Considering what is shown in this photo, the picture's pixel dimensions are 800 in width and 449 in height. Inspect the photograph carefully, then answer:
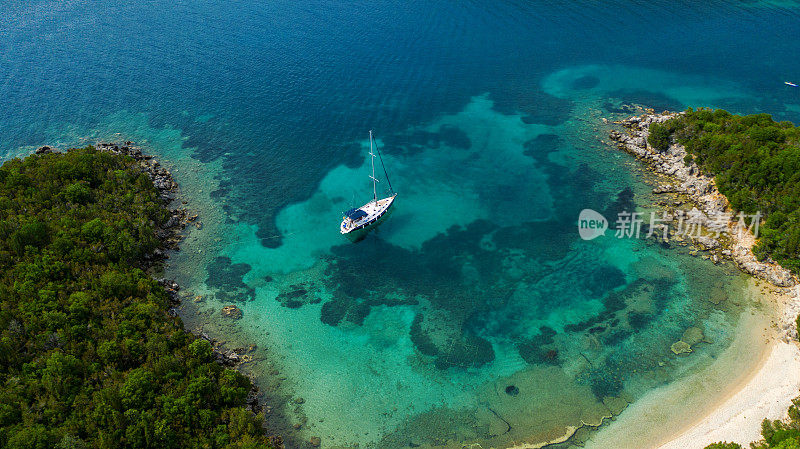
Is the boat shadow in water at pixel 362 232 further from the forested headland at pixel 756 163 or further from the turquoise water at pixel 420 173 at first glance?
the forested headland at pixel 756 163

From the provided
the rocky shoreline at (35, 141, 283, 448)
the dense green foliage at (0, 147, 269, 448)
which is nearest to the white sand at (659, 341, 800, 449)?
the rocky shoreline at (35, 141, 283, 448)

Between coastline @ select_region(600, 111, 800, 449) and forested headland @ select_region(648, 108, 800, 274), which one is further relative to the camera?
forested headland @ select_region(648, 108, 800, 274)

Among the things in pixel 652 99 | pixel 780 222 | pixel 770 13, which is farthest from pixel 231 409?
pixel 770 13

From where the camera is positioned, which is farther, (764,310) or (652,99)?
(652,99)

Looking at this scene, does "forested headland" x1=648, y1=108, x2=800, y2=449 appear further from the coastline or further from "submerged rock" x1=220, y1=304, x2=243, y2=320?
"submerged rock" x1=220, y1=304, x2=243, y2=320

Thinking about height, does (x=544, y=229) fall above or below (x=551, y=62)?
below

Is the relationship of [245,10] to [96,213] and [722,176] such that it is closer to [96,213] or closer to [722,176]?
[96,213]

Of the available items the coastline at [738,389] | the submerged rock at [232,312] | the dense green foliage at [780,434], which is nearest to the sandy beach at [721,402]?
the coastline at [738,389]
